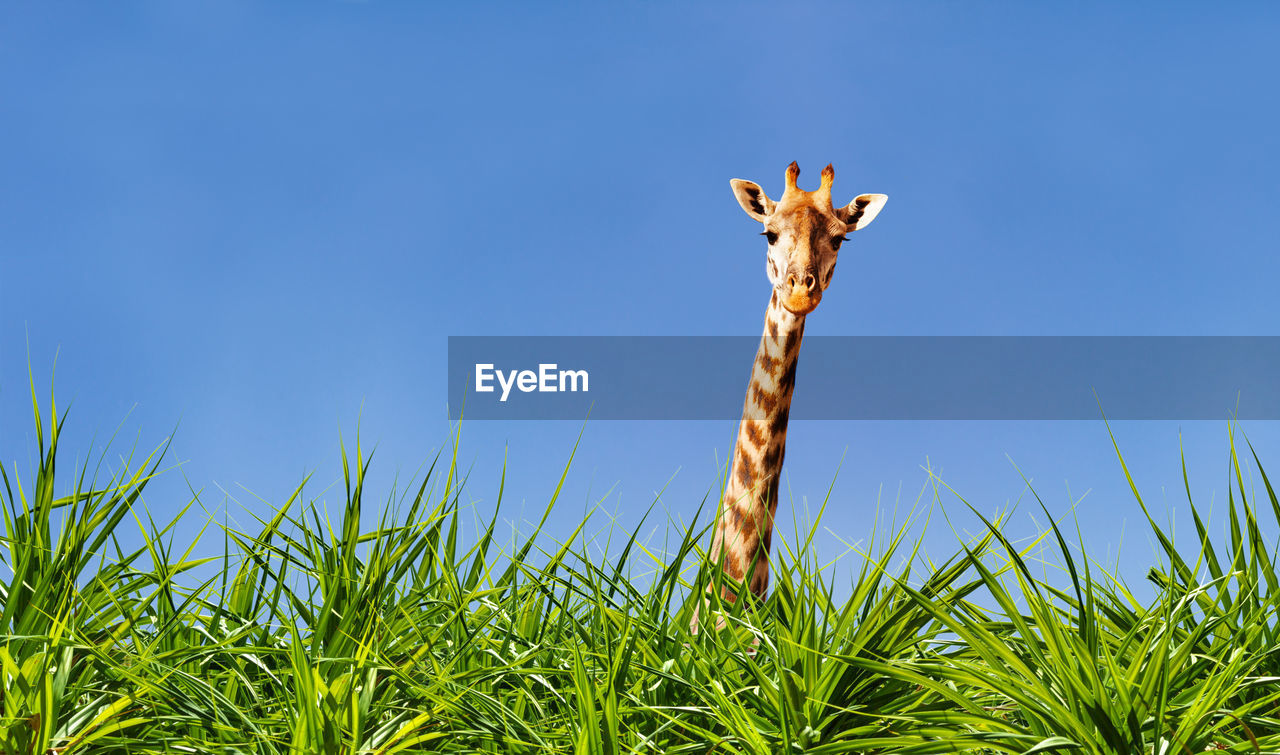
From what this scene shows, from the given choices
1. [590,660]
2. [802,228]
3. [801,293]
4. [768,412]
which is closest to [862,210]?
[802,228]

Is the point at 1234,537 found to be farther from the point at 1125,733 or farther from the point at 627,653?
the point at 627,653

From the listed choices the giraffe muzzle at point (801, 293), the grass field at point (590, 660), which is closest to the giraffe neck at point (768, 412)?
the giraffe muzzle at point (801, 293)

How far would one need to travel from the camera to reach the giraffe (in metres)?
8.77

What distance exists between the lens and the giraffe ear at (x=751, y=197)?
9.60 metres

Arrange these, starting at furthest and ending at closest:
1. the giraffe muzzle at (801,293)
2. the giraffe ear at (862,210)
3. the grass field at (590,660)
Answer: the giraffe ear at (862,210) → the giraffe muzzle at (801,293) → the grass field at (590,660)

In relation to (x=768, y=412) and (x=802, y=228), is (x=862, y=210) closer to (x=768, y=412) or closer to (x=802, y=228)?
(x=802, y=228)

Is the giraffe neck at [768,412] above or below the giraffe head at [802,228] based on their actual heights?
below

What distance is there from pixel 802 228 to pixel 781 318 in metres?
0.84

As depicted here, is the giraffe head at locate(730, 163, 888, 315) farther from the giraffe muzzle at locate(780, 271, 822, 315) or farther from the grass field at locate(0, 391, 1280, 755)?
the grass field at locate(0, 391, 1280, 755)

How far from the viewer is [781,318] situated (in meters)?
8.94

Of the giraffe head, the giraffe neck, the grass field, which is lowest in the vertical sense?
the grass field

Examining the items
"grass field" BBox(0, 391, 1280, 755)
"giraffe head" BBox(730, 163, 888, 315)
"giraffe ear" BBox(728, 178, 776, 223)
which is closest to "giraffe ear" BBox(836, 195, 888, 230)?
"giraffe head" BBox(730, 163, 888, 315)

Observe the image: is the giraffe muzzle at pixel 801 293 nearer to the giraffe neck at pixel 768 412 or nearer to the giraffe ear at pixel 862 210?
the giraffe neck at pixel 768 412

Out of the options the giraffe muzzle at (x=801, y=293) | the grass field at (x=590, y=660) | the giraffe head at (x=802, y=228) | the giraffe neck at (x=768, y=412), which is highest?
the giraffe head at (x=802, y=228)
